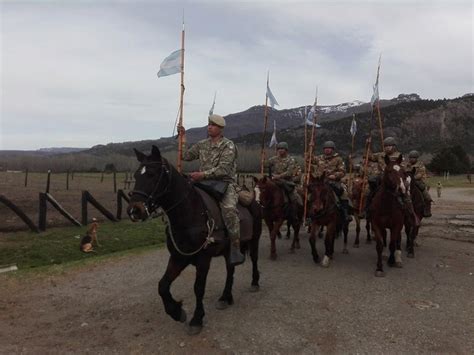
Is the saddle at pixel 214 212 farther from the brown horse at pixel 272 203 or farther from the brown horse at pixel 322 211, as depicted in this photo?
the brown horse at pixel 272 203

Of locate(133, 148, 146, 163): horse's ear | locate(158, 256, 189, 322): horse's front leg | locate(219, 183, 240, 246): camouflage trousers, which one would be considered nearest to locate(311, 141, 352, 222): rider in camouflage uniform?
locate(219, 183, 240, 246): camouflage trousers

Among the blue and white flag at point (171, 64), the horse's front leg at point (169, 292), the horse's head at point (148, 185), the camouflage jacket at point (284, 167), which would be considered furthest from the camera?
the camouflage jacket at point (284, 167)

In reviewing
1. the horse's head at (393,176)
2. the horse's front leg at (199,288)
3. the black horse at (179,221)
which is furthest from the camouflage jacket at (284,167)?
the horse's front leg at (199,288)

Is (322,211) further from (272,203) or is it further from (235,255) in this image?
(235,255)

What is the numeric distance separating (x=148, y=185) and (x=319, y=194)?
18.2 ft

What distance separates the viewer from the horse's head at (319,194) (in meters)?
9.54

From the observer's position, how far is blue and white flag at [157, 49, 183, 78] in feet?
25.2

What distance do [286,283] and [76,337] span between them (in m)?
4.22

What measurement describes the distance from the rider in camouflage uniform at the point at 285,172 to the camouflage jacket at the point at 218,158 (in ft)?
16.1

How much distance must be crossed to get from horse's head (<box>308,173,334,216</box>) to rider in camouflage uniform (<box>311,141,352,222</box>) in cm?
72

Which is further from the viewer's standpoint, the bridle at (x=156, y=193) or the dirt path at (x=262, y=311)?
the dirt path at (x=262, y=311)

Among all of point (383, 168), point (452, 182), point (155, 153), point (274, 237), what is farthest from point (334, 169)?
point (452, 182)

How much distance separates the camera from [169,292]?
550 centimetres

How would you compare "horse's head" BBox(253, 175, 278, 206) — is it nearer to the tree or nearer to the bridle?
the bridle
